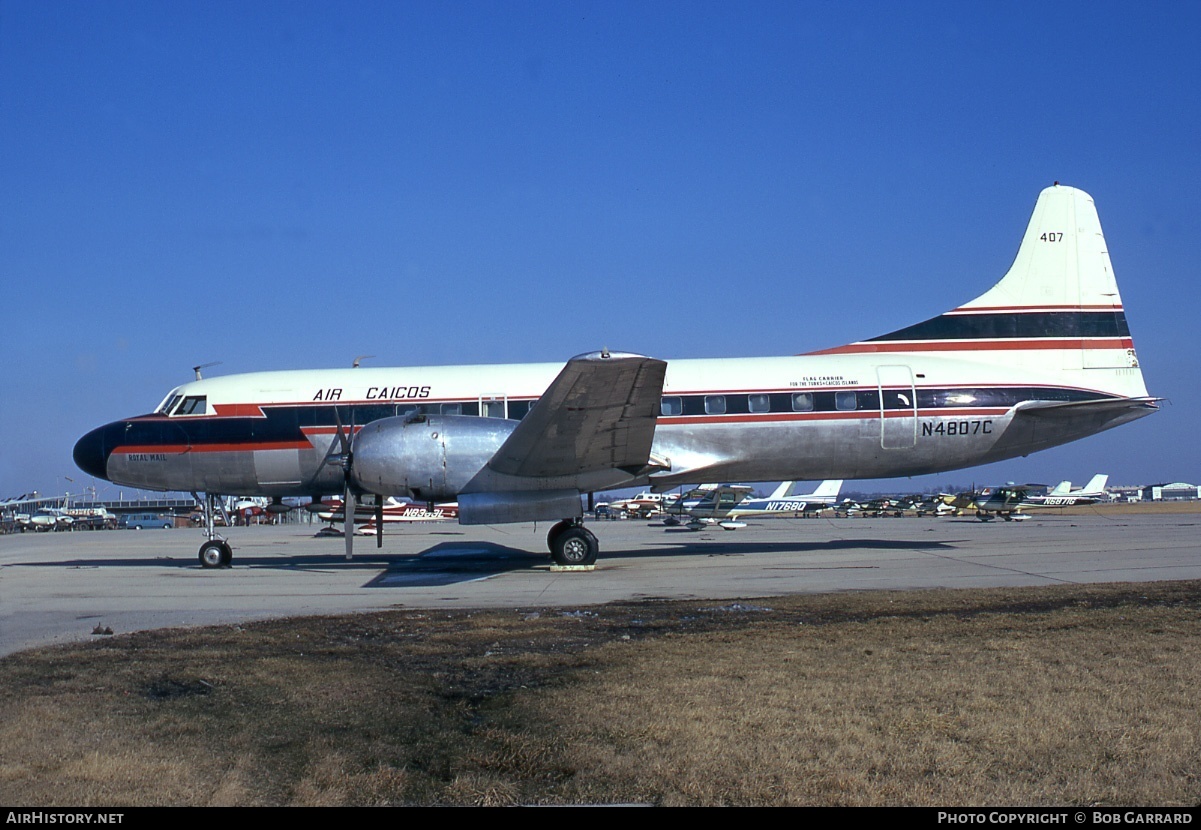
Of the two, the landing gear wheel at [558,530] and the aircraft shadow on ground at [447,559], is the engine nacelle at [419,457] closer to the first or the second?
the aircraft shadow on ground at [447,559]

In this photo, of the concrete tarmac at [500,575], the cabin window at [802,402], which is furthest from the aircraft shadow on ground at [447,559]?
the cabin window at [802,402]

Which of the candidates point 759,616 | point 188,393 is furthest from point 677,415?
point 188,393

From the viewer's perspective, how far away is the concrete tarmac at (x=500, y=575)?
12797 mm

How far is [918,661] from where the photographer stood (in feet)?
25.8

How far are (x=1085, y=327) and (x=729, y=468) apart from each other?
27.0ft

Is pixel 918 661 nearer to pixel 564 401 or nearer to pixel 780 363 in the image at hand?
pixel 564 401

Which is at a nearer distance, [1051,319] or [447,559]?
[1051,319]

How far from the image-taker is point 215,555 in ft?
64.1

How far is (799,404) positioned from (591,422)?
5.41 m

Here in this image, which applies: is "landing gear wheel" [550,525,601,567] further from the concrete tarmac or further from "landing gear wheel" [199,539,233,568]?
"landing gear wheel" [199,539,233,568]

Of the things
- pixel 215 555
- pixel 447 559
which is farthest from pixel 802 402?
pixel 215 555

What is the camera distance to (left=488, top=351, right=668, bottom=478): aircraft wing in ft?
45.3

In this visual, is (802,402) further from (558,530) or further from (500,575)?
(500,575)

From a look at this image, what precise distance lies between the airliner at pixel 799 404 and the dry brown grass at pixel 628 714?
8255 mm
